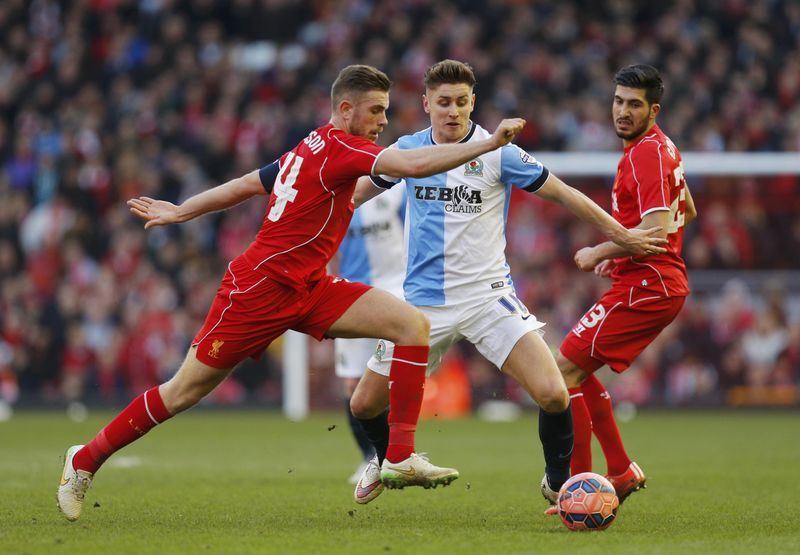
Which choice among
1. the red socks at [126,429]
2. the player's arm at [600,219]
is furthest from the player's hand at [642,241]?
the red socks at [126,429]

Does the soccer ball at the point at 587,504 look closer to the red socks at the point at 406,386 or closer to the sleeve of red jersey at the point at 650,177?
the red socks at the point at 406,386

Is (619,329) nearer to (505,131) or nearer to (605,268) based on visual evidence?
(605,268)

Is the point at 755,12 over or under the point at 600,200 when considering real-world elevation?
over

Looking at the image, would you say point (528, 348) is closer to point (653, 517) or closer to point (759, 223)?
point (653, 517)

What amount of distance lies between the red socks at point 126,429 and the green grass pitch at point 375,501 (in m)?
0.35

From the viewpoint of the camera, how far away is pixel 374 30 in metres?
23.4

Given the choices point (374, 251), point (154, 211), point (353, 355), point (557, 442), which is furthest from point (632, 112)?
point (353, 355)

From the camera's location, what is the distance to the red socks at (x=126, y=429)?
746cm

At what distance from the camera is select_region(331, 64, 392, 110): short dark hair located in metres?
7.36

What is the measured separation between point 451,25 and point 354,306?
53.7 feet

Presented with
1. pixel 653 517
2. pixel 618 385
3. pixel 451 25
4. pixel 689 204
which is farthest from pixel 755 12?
pixel 653 517

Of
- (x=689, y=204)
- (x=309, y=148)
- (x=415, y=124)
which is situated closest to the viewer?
(x=309, y=148)

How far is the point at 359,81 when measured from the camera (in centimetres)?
737

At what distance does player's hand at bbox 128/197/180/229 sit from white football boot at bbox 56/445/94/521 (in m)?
1.47
